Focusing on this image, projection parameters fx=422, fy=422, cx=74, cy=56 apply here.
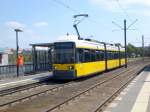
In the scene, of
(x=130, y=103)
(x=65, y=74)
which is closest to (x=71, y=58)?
(x=65, y=74)

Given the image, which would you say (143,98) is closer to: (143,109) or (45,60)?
(143,109)

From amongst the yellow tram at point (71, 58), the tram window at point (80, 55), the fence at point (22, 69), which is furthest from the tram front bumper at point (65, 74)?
the fence at point (22, 69)

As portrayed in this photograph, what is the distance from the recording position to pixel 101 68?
132 ft

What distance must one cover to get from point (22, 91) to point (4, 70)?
37.5ft

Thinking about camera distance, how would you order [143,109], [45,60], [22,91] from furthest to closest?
[45,60] → [22,91] → [143,109]

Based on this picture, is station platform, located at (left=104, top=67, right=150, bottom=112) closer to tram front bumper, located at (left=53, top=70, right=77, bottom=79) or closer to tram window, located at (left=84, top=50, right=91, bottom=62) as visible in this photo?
tram front bumper, located at (left=53, top=70, right=77, bottom=79)

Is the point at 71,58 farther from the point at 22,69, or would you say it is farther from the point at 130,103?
the point at 130,103

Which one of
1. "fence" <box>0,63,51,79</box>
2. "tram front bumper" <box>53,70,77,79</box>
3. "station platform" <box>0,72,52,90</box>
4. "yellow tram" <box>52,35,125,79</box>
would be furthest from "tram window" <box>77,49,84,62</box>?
"fence" <box>0,63,51,79</box>

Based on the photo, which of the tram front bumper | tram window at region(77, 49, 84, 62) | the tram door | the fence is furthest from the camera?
the tram door

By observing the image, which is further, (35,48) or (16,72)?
(35,48)

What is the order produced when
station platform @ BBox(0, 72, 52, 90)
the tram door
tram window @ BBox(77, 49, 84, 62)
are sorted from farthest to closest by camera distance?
the tram door → tram window @ BBox(77, 49, 84, 62) → station platform @ BBox(0, 72, 52, 90)

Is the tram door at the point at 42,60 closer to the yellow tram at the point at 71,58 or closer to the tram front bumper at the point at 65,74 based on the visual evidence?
the yellow tram at the point at 71,58

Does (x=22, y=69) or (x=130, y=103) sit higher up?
(x=22, y=69)

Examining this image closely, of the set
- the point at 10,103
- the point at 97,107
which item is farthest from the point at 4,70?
the point at 97,107
